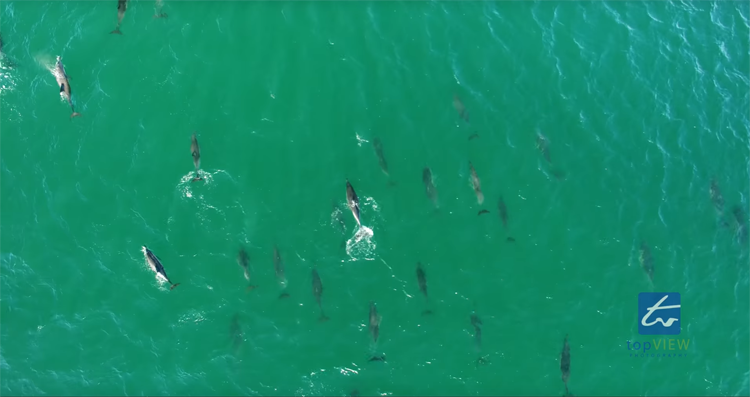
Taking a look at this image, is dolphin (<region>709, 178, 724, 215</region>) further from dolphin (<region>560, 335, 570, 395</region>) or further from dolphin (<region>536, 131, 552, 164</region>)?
dolphin (<region>560, 335, 570, 395</region>)

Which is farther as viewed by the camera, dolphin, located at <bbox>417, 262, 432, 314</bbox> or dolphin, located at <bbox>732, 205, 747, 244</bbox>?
dolphin, located at <bbox>732, 205, 747, 244</bbox>

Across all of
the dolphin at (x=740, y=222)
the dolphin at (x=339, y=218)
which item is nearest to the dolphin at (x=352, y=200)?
the dolphin at (x=339, y=218)

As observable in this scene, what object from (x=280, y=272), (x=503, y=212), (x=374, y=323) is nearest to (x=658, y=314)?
(x=503, y=212)

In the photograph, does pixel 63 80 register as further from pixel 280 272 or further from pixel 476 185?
pixel 476 185

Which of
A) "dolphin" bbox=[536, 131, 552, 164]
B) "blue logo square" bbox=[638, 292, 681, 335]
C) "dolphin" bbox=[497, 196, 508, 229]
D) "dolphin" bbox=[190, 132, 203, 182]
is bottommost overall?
"blue logo square" bbox=[638, 292, 681, 335]

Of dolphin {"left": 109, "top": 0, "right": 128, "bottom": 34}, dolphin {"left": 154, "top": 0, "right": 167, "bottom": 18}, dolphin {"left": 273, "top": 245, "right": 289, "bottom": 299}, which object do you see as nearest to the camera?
dolphin {"left": 273, "top": 245, "right": 289, "bottom": 299}

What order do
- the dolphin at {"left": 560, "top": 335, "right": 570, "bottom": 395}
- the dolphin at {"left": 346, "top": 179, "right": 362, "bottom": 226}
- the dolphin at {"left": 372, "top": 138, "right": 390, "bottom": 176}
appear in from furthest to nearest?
the dolphin at {"left": 372, "top": 138, "right": 390, "bottom": 176} → the dolphin at {"left": 346, "top": 179, "right": 362, "bottom": 226} → the dolphin at {"left": 560, "top": 335, "right": 570, "bottom": 395}

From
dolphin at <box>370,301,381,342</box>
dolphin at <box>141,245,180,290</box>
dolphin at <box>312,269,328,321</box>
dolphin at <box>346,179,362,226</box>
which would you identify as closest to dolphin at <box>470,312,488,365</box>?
dolphin at <box>370,301,381,342</box>

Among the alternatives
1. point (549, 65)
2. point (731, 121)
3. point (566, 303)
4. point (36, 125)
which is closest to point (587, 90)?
point (549, 65)

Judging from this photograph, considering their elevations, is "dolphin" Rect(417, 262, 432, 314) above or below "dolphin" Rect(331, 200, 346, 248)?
below
